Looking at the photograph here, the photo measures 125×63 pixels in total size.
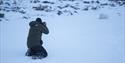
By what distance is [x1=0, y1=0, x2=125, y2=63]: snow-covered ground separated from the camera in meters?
8.85

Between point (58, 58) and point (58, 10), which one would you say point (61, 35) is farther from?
point (58, 10)

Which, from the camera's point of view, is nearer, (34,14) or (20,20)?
(20,20)

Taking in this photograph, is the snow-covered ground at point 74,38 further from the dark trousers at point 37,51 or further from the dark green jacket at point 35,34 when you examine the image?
the dark green jacket at point 35,34

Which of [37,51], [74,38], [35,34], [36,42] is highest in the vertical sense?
[35,34]

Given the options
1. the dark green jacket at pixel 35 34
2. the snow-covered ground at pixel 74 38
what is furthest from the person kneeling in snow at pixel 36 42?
the snow-covered ground at pixel 74 38

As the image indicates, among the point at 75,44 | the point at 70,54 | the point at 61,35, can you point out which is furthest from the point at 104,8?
the point at 70,54

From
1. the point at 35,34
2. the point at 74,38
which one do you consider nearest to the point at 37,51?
the point at 35,34

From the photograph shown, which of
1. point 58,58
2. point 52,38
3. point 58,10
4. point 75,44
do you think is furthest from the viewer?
point 58,10

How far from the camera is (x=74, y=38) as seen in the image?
1195 cm

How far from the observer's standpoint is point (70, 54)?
365 inches

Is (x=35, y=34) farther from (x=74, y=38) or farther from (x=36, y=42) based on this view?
(x=74, y=38)

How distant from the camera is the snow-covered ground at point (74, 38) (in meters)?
8.85

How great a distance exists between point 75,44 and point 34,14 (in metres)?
7.66

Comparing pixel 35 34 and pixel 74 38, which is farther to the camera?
pixel 74 38
